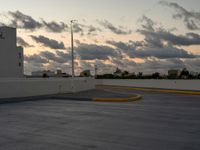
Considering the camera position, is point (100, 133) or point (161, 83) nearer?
point (100, 133)

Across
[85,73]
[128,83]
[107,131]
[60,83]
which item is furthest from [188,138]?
[85,73]

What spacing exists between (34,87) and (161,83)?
1797 centimetres

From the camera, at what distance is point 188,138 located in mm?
7520

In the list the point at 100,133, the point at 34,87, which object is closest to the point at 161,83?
the point at 34,87

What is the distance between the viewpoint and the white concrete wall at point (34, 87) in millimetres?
21266

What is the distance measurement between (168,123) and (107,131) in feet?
8.80

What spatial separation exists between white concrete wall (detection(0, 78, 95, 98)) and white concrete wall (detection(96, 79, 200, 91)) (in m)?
11.0

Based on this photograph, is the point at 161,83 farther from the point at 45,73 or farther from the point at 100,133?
the point at 45,73

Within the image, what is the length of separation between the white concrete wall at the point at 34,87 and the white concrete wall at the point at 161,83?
1104cm

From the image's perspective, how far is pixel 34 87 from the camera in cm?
2350

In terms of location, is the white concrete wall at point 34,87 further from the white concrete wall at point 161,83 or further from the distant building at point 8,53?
the distant building at point 8,53

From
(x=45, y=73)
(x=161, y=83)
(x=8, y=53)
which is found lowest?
(x=161, y=83)

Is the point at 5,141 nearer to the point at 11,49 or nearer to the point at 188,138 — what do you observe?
the point at 188,138

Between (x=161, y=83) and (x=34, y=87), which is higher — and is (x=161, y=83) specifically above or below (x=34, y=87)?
below
